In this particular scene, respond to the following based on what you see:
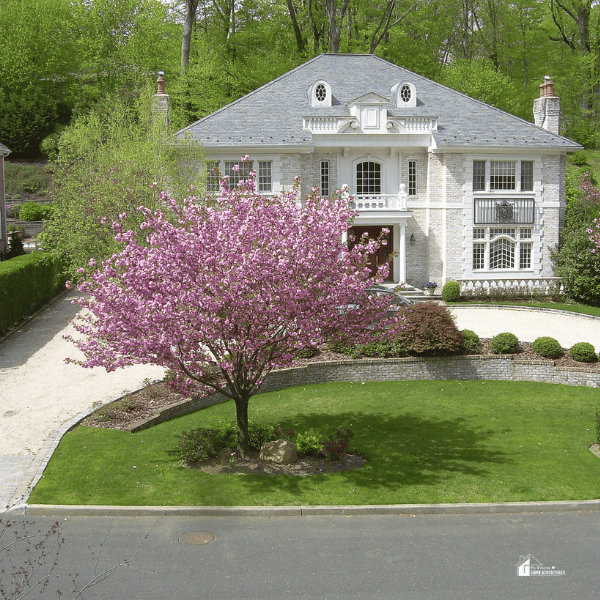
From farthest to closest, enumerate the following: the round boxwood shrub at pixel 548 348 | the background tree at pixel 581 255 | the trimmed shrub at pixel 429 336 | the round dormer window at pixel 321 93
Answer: the round dormer window at pixel 321 93 < the background tree at pixel 581 255 < the round boxwood shrub at pixel 548 348 < the trimmed shrub at pixel 429 336

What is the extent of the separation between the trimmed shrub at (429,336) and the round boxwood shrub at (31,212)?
112 ft

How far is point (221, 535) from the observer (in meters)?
11.1

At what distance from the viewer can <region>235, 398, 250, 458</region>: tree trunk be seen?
46.1 feet

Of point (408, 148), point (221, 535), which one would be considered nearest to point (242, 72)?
point (408, 148)

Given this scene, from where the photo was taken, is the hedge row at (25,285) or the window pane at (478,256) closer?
the hedge row at (25,285)

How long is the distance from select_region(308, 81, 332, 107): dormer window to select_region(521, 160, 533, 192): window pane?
10190 mm

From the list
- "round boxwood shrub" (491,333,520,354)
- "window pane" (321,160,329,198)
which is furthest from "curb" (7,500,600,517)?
"window pane" (321,160,329,198)

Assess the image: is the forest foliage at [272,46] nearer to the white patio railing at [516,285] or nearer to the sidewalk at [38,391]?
the white patio railing at [516,285]

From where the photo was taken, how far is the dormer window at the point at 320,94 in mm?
34812

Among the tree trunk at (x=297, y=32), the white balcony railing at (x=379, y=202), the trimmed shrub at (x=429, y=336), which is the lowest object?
the trimmed shrub at (x=429, y=336)

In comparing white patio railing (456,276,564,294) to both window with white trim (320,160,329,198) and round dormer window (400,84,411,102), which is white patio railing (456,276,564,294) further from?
round dormer window (400,84,411,102)

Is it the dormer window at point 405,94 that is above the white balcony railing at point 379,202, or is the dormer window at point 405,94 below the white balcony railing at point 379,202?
above
